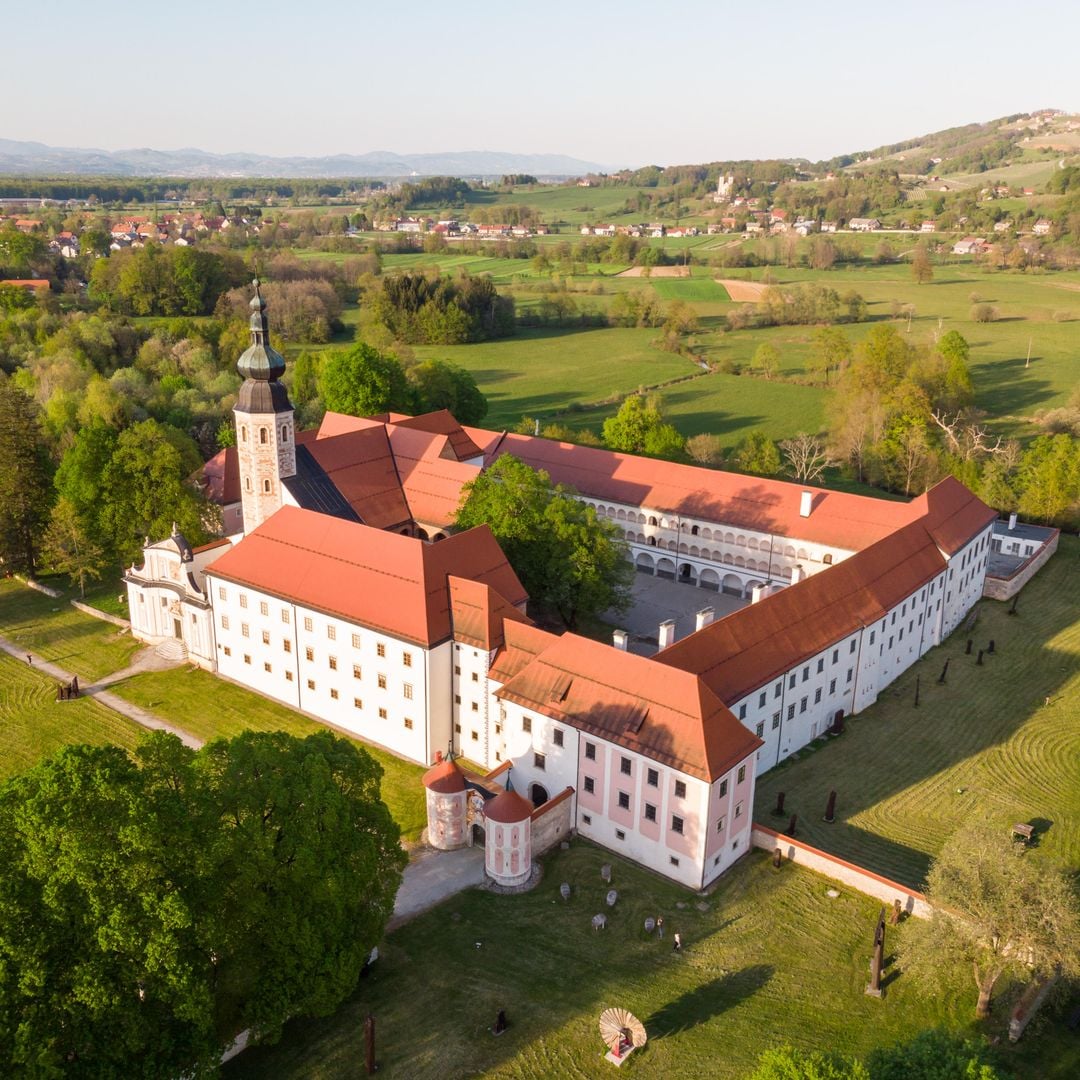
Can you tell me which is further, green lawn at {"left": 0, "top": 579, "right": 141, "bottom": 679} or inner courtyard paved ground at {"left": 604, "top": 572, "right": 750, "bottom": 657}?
inner courtyard paved ground at {"left": 604, "top": 572, "right": 750, "bottom": 657}

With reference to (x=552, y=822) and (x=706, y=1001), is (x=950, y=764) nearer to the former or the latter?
(x=552, y=822)

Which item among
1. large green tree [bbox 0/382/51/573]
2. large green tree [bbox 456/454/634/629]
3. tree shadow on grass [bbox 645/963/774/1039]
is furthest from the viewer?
large green tree [bbox 0/382/51/573]

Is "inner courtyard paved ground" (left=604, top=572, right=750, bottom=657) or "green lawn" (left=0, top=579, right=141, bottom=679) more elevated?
"inner courtyard paved ground" (left=604, top=572, right=750, bottom=657)

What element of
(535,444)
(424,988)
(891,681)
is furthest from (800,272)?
(424,988)

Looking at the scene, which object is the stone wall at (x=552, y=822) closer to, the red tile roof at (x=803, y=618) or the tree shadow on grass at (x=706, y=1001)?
the red tile roof at (x=803, y=618)

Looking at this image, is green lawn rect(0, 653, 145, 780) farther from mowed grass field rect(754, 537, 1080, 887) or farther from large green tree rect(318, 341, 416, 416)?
large green tree rect(318, 341, 416, 416)

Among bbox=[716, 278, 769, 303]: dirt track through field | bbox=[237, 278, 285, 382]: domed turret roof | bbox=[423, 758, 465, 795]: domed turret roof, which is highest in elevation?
bbox=[237, 278, 285, 382]: domed turret roof

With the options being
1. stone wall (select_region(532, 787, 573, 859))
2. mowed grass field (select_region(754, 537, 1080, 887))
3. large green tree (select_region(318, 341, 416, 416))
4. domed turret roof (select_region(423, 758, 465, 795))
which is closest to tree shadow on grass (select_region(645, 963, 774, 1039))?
mowed grass field (select_region(754, 537, 1080, 887))

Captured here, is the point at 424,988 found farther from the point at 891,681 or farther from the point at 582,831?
the point at 891,681
